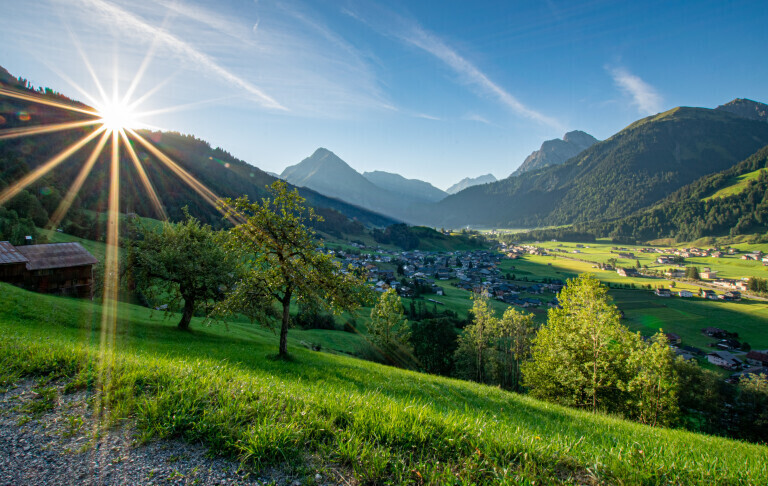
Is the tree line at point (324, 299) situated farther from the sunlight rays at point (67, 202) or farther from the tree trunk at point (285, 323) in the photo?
the sunlight rays at point (67, 202)

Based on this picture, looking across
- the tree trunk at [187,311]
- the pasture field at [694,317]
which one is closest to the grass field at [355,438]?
the tree trunk at [187,311]

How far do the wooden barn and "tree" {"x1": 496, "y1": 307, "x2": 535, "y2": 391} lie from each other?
213 feet

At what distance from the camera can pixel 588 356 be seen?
862 inches

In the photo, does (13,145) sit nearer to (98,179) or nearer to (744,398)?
(98,179)

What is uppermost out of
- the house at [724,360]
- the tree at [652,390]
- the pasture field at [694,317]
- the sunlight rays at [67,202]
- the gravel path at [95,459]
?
the sunlight rays at [67,202]

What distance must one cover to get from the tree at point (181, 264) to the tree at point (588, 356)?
28023mm

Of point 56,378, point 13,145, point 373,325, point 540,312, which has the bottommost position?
point 540,312

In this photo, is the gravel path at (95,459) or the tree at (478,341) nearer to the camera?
the gravel path at (95,459)

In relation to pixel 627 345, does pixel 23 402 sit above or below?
above

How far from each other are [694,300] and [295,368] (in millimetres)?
169935

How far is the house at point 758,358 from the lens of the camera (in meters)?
69.8

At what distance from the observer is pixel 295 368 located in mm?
16719

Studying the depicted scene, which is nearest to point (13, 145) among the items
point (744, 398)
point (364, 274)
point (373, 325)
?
point (373, 325)

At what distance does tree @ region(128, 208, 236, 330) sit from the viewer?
87.1 feet
